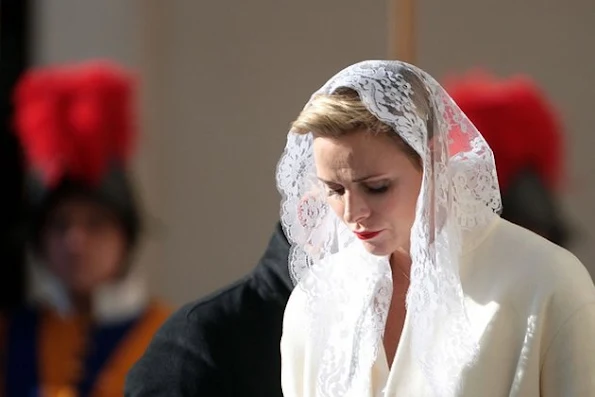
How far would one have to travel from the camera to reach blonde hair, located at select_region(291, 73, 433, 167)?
9.07ft

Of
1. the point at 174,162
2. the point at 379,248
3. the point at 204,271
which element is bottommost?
the point at 204,271

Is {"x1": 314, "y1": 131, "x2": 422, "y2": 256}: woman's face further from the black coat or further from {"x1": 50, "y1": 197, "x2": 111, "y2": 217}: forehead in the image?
{"x1": 50, "y1": 197, "x2": 111, "y2": 217}: forehead

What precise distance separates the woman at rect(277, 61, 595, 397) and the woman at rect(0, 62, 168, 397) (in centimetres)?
185

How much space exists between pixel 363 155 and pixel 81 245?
6.90 feet

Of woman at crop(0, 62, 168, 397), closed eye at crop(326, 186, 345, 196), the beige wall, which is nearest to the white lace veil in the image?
closed eye at crop(326, 186, 345, 196)

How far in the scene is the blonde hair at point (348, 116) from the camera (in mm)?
2766

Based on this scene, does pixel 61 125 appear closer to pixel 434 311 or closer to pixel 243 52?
pixel 243 52

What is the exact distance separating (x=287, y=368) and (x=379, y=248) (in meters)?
0.32

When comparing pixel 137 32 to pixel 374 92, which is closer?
pixel 374 92

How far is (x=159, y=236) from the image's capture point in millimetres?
5738

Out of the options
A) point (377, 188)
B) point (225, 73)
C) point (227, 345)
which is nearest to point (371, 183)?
point (377, 188)

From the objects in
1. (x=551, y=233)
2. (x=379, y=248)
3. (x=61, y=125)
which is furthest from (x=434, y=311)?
(x=61, y=125)

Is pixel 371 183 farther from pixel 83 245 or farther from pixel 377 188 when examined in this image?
pixel 83 245

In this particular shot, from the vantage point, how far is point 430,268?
2.83 metres
